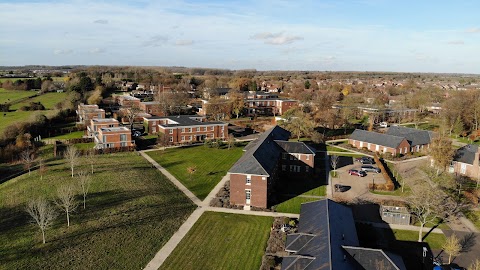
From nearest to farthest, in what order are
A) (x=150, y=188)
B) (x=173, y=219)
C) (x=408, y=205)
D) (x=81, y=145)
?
(x=173, y=219) < (x=408, y=205) < (x=150, y=188) < (x=81, y=145)

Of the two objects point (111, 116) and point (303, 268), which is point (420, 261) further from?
point (111, 116)

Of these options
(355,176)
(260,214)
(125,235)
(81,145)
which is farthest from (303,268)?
(81,145)

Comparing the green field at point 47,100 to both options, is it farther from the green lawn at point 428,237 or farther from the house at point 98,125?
the green lawn at point 428,237

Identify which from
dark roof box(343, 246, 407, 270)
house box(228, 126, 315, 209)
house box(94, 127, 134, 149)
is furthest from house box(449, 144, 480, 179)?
house box(94, 127, 134, 149)

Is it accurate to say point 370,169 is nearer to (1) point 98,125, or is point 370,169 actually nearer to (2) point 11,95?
(1) point 98,125

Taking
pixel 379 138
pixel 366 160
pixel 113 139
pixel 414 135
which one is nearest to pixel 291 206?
pixel 366 160
